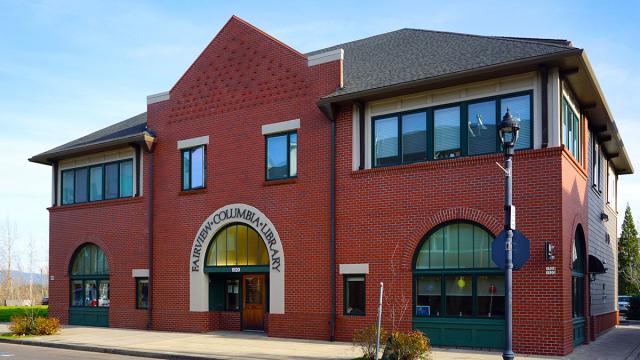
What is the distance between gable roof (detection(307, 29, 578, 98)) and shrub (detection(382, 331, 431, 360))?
7.23 metres

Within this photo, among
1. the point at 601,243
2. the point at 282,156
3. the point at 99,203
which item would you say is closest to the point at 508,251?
the point at 282,156

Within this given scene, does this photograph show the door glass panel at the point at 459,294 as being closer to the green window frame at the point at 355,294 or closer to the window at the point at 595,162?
the green window frame at the point at 355,294

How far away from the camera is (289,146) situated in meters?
Result: 21.8

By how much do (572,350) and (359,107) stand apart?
901 cm

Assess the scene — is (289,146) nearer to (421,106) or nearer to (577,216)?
(421,106)

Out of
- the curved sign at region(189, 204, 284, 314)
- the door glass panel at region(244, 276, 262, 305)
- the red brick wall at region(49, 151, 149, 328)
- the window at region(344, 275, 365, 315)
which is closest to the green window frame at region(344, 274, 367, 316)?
the window at region(344, 275, 365, 315)

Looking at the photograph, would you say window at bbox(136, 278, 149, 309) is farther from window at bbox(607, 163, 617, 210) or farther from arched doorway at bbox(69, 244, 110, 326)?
window at bbox(607, 163, 617, 210)

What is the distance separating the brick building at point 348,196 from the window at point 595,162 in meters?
0.23

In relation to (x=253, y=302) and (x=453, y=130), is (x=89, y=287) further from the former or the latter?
(x=453, y=130)

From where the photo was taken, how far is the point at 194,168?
24.4 m

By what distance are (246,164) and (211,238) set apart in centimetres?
305

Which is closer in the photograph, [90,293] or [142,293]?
[142,293]

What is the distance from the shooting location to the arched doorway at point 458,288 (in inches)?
690

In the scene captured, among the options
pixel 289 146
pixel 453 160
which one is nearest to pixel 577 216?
pixel 453 160
